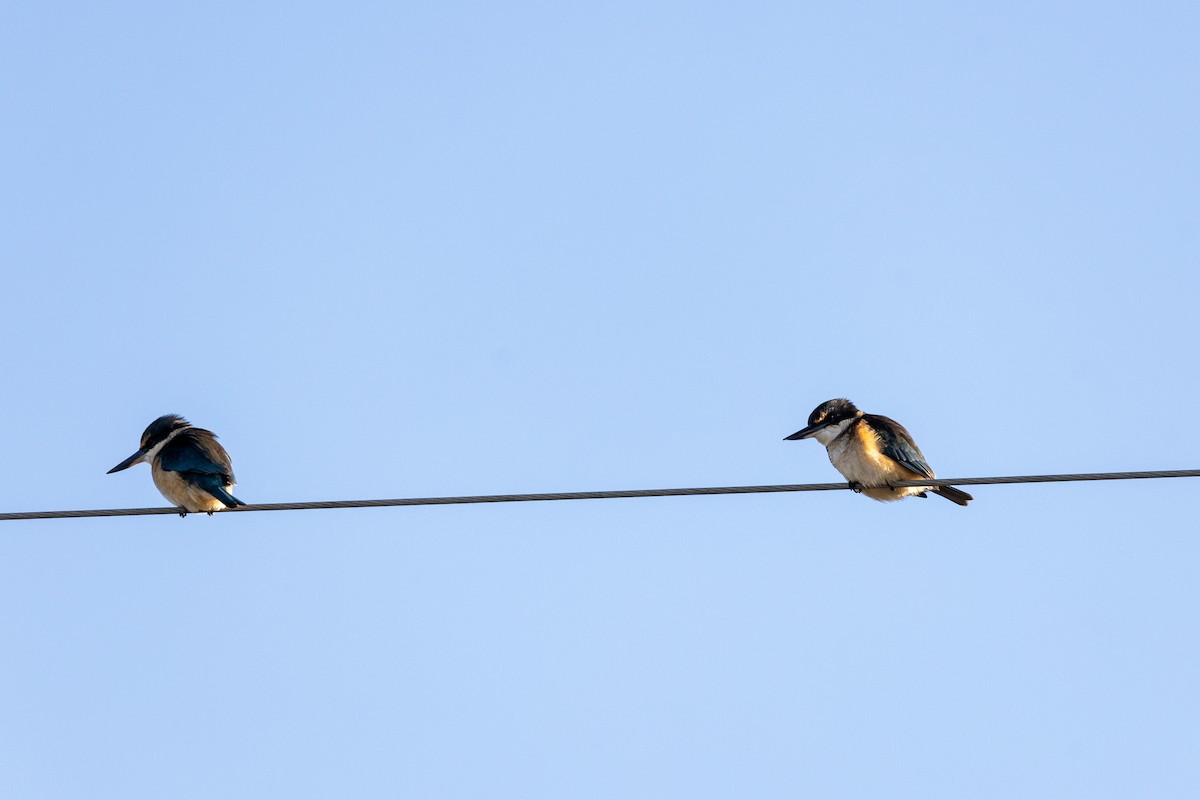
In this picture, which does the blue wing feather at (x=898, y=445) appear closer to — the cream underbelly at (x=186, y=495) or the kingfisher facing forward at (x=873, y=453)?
the kingfisher facing forward at (x=873, y=453)

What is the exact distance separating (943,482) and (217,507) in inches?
205

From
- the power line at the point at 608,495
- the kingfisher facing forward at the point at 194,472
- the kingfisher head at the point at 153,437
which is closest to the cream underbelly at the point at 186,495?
the kingfisher facing forward at the point at 194,472

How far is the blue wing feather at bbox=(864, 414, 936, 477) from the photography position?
1058 centimetres

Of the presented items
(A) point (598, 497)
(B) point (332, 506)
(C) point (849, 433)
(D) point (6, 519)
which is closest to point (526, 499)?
(A) point (598, 497)

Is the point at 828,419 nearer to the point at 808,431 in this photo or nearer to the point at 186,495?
the point at 808,431

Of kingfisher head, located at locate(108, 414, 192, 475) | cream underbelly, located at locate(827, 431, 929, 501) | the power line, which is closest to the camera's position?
the power line

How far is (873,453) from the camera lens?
34.3ft

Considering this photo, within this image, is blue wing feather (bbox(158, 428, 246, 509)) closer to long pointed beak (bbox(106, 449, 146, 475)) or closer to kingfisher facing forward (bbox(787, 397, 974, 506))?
long pointed beak (bbox(106, 449, 146, 475))

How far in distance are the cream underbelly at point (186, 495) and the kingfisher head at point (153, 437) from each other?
2.93ft

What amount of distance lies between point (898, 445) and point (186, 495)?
4.62 m

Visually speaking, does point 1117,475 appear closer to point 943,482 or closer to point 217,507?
point 943,482

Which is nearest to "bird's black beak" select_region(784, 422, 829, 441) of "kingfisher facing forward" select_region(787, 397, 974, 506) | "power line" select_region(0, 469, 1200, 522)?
"kingfisher facing forward" select_region(787, 397, 974, 506)

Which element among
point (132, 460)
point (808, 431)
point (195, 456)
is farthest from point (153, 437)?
point (808, 431)

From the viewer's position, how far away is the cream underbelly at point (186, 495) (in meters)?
11.0
